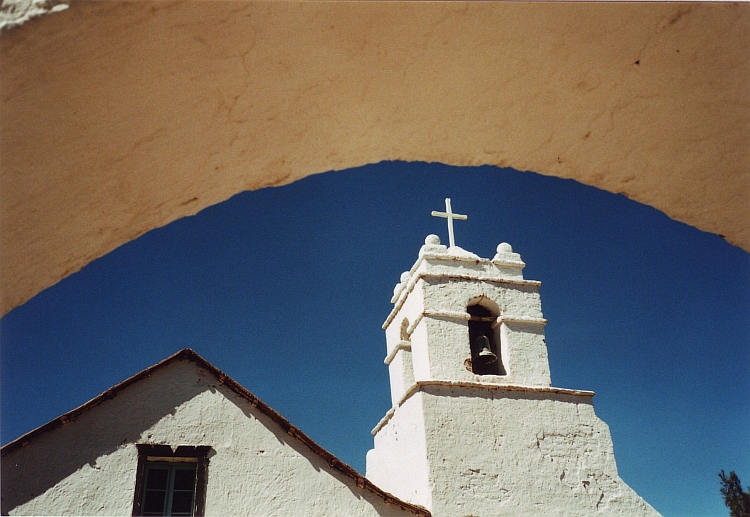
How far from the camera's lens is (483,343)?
10.1 m

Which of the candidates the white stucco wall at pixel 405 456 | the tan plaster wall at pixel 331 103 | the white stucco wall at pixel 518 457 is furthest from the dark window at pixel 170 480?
the tan plaster wall at pixel 331 103

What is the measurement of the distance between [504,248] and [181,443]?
19.8 feet

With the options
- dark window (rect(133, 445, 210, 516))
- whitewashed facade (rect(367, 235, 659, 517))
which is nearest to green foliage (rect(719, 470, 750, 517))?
whitewashed facade (rect(367, 235, 659, 517))

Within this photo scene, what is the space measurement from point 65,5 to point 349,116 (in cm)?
75

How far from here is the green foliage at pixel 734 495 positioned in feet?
46.9

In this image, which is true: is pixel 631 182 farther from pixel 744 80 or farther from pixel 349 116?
pixel 349 116

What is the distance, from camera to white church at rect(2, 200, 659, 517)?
25.0 feet

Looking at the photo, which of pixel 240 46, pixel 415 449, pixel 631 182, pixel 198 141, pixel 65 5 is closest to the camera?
pixel 65 5

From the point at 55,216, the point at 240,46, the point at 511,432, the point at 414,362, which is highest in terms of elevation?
the point at 414,362

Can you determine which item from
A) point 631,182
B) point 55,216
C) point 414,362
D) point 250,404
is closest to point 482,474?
point 414,362

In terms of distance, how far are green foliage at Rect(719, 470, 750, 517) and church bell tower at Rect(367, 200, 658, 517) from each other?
22.3 ft

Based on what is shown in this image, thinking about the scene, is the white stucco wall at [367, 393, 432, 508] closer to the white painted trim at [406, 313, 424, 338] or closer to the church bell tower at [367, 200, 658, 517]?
the church bell tower at [367, 200, 658, 517]

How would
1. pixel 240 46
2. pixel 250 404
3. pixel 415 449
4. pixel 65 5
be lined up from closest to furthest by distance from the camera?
1. pixel 65 5
2. pixel 240 46
3. pixel 250 404
4. pixel 415 449

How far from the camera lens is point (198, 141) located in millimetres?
1758
